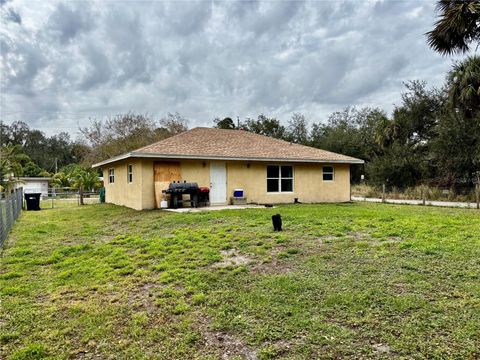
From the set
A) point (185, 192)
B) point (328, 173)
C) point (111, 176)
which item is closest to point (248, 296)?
point (185, 192)

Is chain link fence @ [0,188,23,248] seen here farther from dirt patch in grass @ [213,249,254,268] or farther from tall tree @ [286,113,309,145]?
tall tree @ [286,113,309,145]

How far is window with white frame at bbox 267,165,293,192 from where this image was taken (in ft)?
53.7

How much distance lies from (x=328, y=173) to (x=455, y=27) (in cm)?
858

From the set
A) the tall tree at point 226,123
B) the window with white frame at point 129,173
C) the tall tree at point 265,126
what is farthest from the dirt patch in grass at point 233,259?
the tall tree at point 265,126

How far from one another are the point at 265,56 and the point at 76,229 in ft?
44.5

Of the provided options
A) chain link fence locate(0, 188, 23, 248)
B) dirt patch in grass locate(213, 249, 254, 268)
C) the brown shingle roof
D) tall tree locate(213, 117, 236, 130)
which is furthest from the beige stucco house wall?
tall tree locate(213, 117, 236, 130)

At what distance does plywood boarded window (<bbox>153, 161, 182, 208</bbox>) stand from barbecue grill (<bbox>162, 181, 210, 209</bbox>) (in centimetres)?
31

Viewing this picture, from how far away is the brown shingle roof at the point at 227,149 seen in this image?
46.0ft

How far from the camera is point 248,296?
4.12 metres

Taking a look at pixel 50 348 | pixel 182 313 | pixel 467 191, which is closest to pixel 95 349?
pixel 50 348

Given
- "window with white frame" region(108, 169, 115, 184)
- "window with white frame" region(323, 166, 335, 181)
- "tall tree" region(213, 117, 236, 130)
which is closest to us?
"window with white frame" region(323, 166, 335, 181)

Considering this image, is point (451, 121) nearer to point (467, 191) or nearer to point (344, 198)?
point (467, 191)

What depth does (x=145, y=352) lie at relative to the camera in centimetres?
298

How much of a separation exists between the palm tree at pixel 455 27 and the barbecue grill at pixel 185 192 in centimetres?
987
